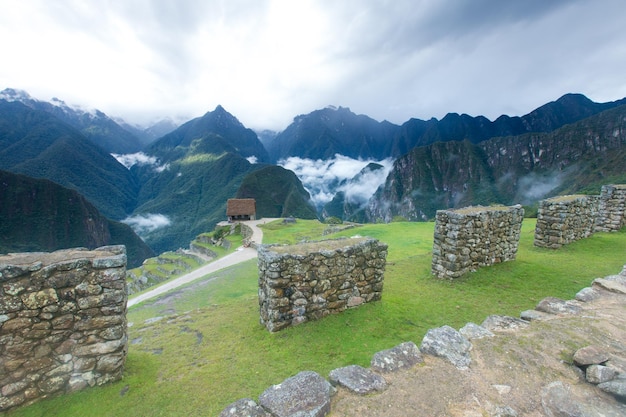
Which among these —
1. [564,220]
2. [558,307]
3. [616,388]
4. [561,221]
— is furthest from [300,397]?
[564,220]

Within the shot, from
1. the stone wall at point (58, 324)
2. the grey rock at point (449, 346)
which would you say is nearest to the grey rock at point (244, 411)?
the grey rock at point (449, 346)

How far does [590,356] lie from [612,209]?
17.4m

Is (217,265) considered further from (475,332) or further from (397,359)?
(475,332)

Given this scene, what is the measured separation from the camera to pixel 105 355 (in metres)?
4.97

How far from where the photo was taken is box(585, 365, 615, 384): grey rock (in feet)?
11.7

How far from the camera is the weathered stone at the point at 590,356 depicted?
12.8 ft

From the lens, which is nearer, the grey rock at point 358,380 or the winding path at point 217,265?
the grey rock at point 358,380

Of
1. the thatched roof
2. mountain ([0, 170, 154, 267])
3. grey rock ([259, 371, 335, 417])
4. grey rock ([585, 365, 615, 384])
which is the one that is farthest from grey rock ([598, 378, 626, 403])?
mountain ([0, 170, 154, 267])

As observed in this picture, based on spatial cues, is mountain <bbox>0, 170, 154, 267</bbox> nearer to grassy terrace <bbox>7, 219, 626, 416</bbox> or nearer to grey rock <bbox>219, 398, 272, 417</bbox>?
grassy terrace <bbox>7, 219, 626, 416</bbox>

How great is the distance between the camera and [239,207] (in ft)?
223

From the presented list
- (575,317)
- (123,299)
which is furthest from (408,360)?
(123,299)

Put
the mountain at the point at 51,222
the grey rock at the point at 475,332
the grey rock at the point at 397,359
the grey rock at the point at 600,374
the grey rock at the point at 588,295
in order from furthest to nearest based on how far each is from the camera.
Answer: the mountain at the point at 51,222 → the grey rock at the point at 588,295 → the grey rock at the point at 475,332 → the grey rock at the point at 397,359 → the grey rock at the point at 600,374

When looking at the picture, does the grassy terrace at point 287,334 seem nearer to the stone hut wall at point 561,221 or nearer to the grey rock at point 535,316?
the stone hut wall at point 561,221

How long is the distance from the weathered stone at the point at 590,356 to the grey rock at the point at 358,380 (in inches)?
112
